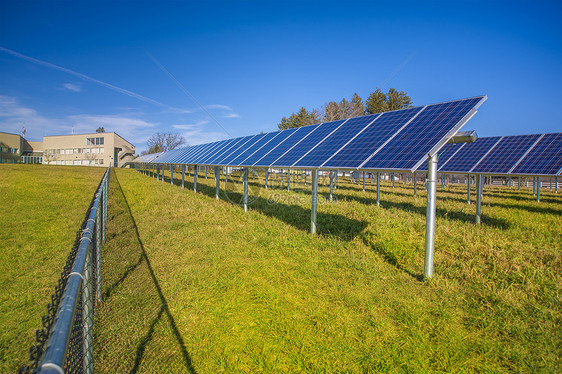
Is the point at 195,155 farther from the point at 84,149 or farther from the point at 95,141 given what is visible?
the point at 84,149

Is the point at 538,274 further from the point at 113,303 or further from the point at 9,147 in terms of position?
the point at 9,147

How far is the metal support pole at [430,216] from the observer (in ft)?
20.4

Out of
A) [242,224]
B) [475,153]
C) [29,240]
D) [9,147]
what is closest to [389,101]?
[475,153]

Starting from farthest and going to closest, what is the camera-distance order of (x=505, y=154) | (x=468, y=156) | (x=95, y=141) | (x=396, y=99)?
(x=95, y=141), (x=396, y=99), (x=468, y=156), (x=505, y=154)

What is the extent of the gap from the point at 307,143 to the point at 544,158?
1251cm

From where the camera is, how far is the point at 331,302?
5484 mm

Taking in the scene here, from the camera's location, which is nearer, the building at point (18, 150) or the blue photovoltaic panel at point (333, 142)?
the blue photovoltaic panel at point (333, 142)

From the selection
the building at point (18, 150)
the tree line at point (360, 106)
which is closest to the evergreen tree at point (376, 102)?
the tree line at point (360, 106)

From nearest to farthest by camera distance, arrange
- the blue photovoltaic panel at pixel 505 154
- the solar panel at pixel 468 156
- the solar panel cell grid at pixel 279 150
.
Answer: the solar panel cell grid at pixel 279 150 < the blue photovoltaic panel at pixel 505 154 < the solar panel at pixel 468 156

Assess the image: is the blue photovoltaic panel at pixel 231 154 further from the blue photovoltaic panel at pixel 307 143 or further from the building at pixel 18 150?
the building at pixel 18 150

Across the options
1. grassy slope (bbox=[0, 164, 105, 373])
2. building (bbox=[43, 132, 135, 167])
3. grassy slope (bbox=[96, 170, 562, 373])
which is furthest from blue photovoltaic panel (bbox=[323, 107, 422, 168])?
building (bbox=[43, 132, 135, 167])

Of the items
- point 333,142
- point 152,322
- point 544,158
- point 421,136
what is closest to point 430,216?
point 421,136

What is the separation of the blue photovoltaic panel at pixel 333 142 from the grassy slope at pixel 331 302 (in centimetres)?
252

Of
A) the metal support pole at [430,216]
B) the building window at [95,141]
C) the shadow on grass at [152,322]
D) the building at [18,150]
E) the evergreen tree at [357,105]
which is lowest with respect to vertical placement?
the shadow on grass at [152,322]
